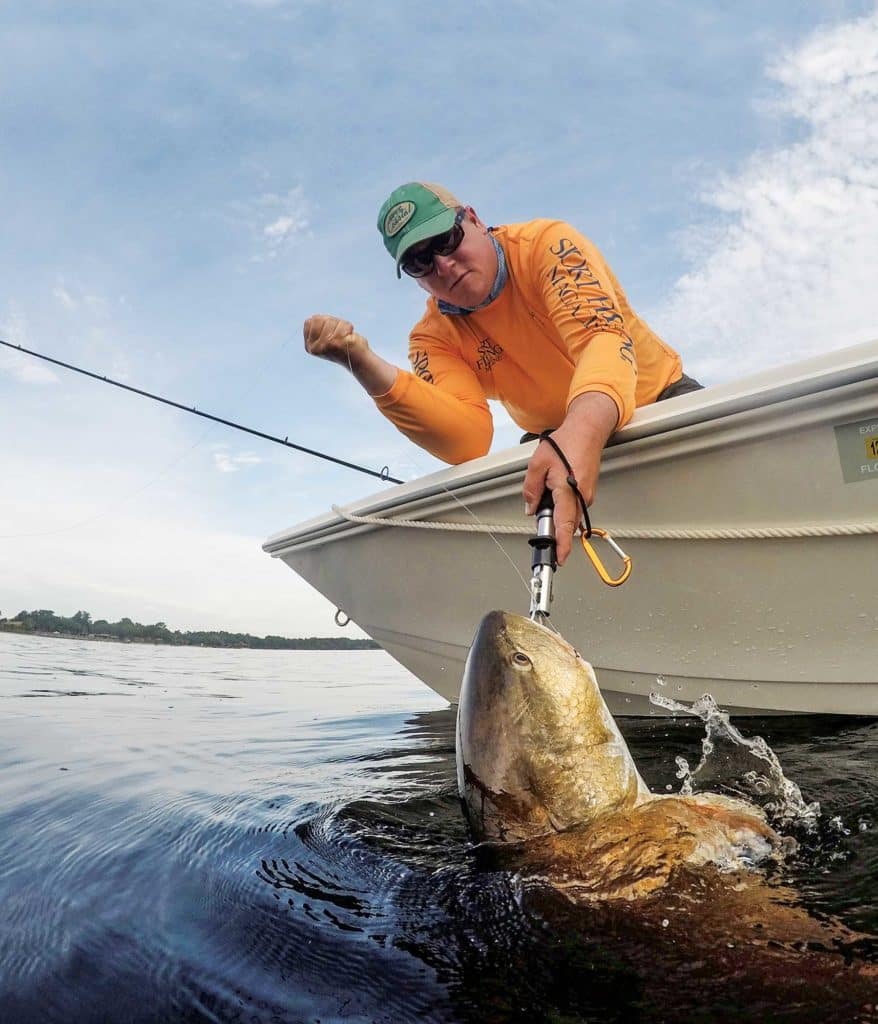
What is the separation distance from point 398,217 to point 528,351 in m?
0.83

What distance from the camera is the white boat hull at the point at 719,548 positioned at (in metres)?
2.49

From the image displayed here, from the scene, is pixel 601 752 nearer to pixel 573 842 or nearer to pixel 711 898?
pixel 573 842

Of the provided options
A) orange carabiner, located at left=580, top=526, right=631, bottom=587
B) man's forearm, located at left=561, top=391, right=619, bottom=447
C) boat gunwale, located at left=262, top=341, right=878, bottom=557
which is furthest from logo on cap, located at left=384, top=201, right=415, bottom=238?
orange carabiner, located at left=580, top=526, right=631, bottom=587

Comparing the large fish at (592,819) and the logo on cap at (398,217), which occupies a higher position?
the logo on cap at (398,217)

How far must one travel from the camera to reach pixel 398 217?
316 centimetres

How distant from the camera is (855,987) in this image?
1.14 meters

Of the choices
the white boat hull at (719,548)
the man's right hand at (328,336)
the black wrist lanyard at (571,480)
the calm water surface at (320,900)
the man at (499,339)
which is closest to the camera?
the calm water surface at (320,900)

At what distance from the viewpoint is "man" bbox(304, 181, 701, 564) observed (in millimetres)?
2698

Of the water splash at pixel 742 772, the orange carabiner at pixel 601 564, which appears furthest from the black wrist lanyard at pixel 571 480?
the water splash at pixel 742 772

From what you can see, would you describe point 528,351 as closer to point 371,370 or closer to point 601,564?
point 371,370

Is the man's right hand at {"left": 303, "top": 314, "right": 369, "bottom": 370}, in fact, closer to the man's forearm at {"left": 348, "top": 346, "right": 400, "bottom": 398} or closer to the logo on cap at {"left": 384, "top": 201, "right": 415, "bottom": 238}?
the man's forearm at {"left": 348, "top": 346, "right": 400, "bottom": 398}

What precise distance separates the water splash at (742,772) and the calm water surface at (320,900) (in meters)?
0.07

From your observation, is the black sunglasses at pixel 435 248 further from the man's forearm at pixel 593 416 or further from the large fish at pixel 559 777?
the large fish at pixel 559 777

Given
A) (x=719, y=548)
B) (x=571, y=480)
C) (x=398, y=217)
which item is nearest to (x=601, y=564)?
(x=571, y=480)
